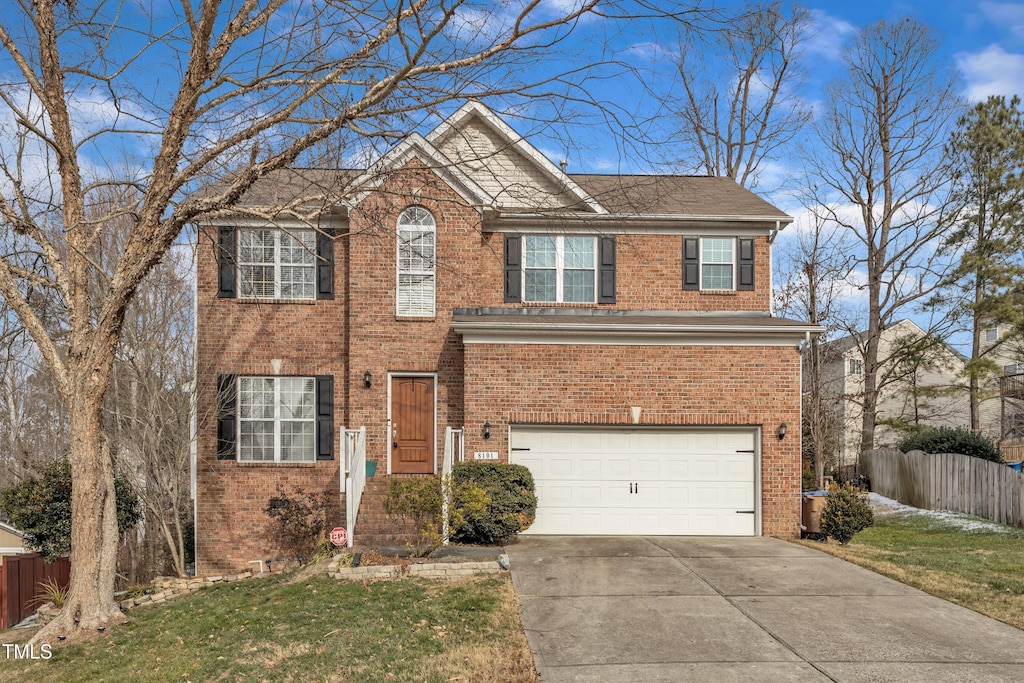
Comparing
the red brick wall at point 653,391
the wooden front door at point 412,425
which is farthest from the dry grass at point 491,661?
the wooden front door at point 412,425

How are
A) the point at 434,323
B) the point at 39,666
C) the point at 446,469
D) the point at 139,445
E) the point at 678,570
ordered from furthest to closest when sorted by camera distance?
the point at 139,445 < the point at 434,323 < the point at 446,469 < the point at 678,570 < the point at 39,666

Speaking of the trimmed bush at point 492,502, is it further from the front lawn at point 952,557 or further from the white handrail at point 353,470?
the front lawn at point 952,557

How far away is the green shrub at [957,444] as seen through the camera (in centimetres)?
2045

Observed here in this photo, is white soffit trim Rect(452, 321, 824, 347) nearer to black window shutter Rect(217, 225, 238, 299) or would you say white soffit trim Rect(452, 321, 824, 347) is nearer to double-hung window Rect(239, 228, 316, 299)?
double-hung window Rect(239, 228, 316, 299)

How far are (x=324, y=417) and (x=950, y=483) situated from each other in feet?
47.7

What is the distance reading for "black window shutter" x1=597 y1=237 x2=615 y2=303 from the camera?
16.3 meters

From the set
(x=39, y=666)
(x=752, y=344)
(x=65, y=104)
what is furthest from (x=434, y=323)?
(x=39, y=666)

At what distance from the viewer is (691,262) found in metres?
16.6

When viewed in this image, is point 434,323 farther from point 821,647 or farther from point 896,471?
point 896,471

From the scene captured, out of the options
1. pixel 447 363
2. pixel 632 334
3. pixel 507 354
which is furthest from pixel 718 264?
pixel 447 363

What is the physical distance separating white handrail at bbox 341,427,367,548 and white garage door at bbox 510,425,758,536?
8.75 feet

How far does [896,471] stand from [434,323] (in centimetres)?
1421

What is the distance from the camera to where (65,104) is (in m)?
10.6

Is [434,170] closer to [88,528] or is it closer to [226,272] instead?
[226,272]
